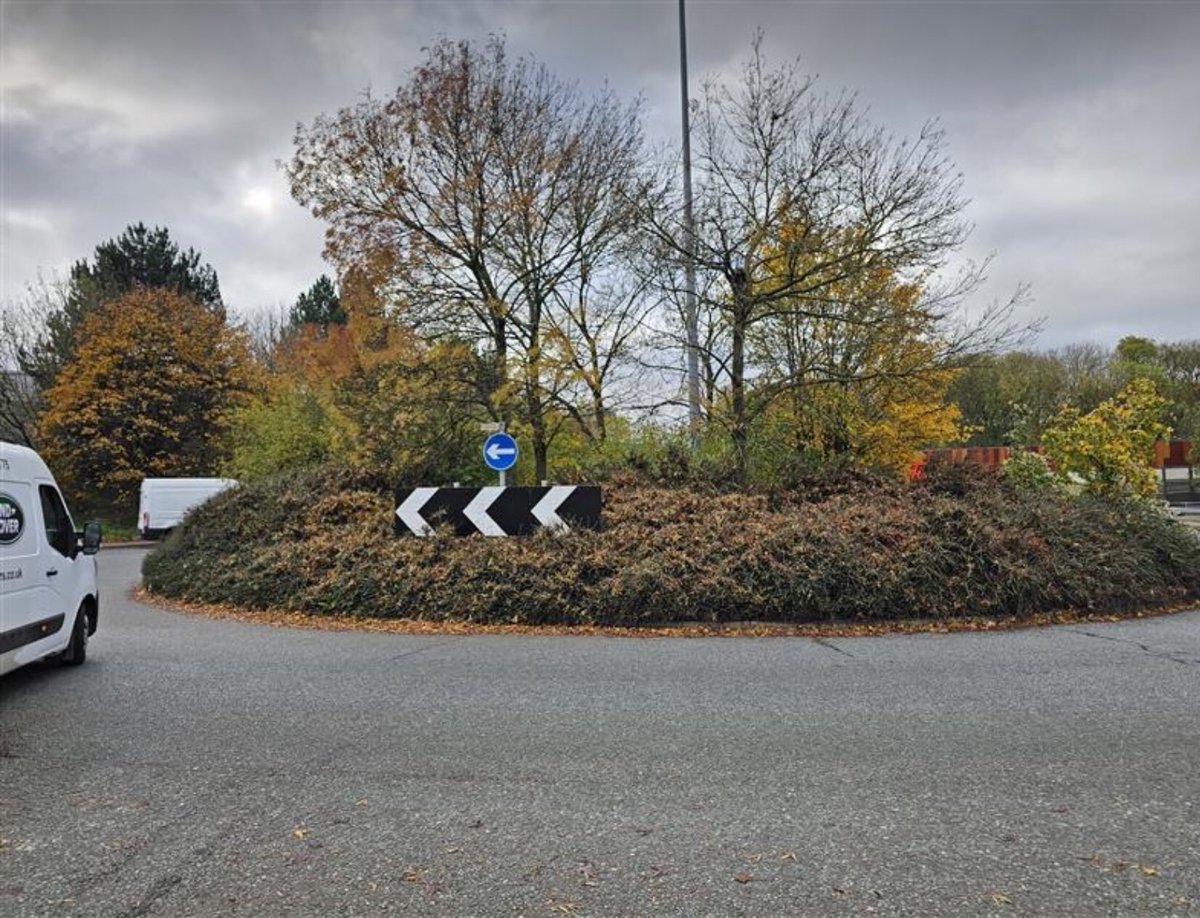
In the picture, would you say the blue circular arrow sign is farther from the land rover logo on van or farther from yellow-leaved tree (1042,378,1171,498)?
yellow-leaved tree (1042,378,1171,498)

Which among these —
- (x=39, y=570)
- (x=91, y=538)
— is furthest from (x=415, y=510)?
(x=39, y=570)

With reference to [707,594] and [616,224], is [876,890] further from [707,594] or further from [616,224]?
[616,224]

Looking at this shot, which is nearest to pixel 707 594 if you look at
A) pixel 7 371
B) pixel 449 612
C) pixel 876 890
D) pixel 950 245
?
pixel 449 612

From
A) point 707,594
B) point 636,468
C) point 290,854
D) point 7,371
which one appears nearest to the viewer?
point 290,854

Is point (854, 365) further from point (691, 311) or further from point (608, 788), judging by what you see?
point (608, 788)

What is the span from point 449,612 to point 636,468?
17.7 feet

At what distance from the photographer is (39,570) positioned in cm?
691

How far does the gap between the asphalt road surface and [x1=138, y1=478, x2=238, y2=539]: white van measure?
21.7 m

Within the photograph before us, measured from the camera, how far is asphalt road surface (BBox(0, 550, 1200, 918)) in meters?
3.28

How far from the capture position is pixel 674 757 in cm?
488

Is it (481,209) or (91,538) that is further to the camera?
(481,209)

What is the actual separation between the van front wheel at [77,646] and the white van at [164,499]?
20.6m

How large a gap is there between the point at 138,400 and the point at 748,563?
30.6m

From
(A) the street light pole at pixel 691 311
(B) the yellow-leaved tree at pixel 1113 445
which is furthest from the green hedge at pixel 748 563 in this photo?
Answer: (A) the street light pole at pixel 691 311
